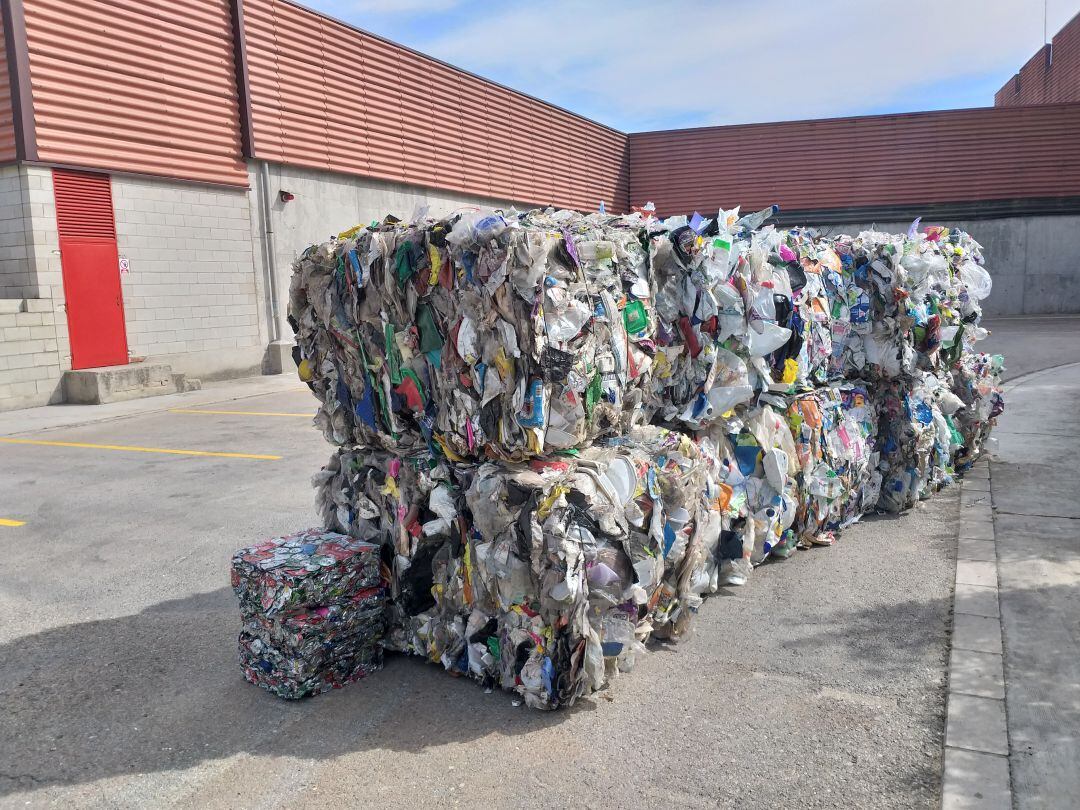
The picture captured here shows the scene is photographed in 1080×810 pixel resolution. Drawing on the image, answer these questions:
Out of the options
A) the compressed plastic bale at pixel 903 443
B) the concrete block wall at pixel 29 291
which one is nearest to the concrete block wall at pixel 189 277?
the concrete block wall at pixel 29 291

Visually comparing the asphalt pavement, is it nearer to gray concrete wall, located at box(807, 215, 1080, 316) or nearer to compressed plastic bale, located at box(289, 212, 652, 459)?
compressed plastic bale, located at box(289, 212, 652, 459)

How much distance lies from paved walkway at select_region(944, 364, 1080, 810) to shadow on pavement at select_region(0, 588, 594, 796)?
1.55m

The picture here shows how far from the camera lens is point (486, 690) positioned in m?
3.59

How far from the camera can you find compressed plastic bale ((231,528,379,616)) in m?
3.44

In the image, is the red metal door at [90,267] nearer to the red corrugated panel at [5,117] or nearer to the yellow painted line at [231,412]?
the red corrugated panel at [5,117]

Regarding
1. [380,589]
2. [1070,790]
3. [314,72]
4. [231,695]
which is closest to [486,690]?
[380,589]

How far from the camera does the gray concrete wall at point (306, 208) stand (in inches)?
602

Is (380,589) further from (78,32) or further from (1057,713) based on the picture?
(78,32)

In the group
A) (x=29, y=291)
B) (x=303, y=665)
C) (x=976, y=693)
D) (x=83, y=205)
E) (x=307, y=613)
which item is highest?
(x=83, y=205)

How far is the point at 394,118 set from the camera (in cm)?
1789

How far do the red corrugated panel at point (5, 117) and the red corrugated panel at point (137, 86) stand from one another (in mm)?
308

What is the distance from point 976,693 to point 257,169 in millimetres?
14581

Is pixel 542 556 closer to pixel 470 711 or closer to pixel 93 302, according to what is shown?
pixel 470 711

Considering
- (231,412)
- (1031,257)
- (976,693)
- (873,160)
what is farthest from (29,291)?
(1031,257)
